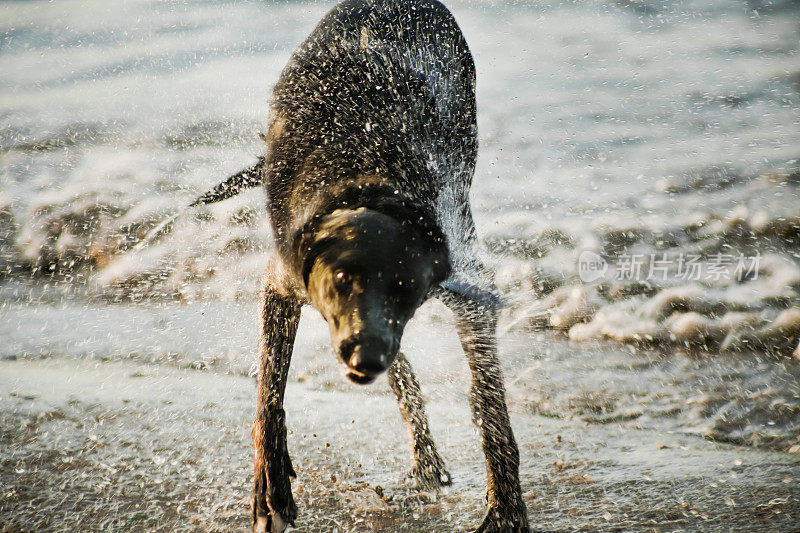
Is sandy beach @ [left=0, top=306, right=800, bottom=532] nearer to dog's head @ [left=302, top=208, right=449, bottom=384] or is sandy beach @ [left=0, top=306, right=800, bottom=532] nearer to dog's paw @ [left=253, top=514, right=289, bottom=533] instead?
dog's paw @ [left=253, top=514, right=289, bottom=533]

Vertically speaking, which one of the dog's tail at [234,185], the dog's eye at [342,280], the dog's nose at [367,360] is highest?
the dog's eye at [342,280]

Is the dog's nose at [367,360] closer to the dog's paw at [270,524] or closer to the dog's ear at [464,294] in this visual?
the dog's ear at [464,294]

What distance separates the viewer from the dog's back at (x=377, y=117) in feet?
8.22

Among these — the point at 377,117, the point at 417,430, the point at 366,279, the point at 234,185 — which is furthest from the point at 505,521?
the point at 234,185

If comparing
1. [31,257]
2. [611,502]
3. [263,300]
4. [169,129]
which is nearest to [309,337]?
[263,300]

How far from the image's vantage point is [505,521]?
2.20 meters

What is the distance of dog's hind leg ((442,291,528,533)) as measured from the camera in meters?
2.22

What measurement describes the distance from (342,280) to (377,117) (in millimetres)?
1308

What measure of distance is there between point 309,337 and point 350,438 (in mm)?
1790

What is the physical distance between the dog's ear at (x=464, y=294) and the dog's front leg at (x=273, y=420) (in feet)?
2.07

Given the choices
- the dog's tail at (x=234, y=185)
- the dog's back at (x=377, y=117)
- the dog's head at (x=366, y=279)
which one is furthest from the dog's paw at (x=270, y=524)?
the dog's tail at (x=234, y=185)

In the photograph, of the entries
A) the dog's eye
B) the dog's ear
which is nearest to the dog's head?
the dog's eye

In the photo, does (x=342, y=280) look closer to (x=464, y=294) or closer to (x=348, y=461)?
(x=464, y=294)

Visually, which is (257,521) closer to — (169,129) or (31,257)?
(31,257)
